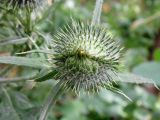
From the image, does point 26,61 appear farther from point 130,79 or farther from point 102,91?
point 102,91

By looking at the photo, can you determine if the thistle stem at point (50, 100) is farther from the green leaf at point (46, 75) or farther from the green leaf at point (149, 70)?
the green leaf at point (149, 70)

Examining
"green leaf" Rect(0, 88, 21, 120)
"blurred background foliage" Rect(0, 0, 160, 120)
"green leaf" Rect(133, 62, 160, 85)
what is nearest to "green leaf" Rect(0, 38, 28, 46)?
"blurred background foliage" Rect(0, 0, 160, 120)

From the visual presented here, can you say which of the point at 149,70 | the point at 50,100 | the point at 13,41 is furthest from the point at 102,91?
the point at 50,100

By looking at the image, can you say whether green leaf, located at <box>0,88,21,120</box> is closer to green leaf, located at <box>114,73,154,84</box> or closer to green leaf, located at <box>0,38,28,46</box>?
green leaf, located at <box>0,38,28,46</box>

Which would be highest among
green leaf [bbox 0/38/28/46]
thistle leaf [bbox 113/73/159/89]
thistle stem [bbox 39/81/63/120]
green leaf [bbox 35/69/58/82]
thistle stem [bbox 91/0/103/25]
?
thistle stem [bbox 91/0/103/25]

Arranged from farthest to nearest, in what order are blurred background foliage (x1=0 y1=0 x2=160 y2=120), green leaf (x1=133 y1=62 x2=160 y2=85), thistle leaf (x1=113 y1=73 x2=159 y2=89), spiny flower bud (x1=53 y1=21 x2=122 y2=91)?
green leaf (x1=133 y1=62 x2=160 y2=85)
blurred background foliage (x1=0 y1=0 x2=160 y2=120)
thistle leaf (x1=113 y1=73 x2=159 y2=89)
spiny flower bud (x1=53 y1=21 x2=122 y2=91)

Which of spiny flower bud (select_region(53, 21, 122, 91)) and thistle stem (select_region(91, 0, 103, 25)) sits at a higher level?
thistle stem (select_region(91, 0, 103, 25))
